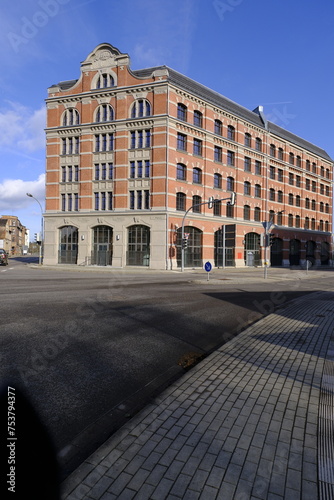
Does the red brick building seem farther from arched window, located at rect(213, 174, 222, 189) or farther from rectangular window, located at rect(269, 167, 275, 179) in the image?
rectangular window, located at rect(269, 167, 275, 179)

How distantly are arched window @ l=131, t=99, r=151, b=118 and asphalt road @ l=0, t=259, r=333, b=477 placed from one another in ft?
81.9

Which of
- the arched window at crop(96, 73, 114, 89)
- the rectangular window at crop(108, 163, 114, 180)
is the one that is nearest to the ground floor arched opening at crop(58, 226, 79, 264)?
the rectangular window at crop(108, 163, 114, 180)

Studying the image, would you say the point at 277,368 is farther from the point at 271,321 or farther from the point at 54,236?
the point at 54,236

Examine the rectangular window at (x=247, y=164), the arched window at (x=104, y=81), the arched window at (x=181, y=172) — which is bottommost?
the arched window at (x=181, y=172)

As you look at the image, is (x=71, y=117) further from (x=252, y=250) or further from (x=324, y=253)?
(x=324, y=253)

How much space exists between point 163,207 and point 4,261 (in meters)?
18.1

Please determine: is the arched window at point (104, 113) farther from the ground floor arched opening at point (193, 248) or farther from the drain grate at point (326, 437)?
the drain grate at point (326, 437)

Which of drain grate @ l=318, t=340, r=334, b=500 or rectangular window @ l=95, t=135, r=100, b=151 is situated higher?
rectangular window @ l=95, t=135, r=100, b=151

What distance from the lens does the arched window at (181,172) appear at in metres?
30.2

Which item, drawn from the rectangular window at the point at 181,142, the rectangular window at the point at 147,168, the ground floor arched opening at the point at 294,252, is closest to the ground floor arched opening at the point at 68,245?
the rectangular window at the point at 147,168

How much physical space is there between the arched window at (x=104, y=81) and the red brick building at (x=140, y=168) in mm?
106

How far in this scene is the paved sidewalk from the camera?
2156mm

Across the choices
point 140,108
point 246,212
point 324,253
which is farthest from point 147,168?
point 324,253

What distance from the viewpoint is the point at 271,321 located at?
7.98 meters
